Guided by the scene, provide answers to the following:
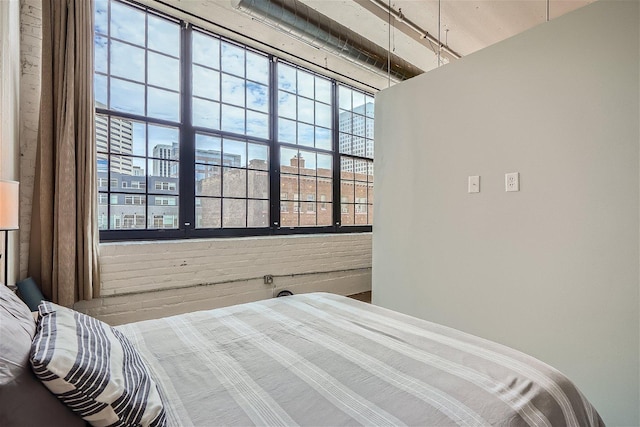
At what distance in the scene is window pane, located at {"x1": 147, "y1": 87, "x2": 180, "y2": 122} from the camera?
3027 mm

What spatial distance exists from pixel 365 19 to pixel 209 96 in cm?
174

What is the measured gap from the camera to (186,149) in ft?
10.4

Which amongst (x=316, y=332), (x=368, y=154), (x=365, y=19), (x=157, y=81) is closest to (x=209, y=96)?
(x=157, y=81)

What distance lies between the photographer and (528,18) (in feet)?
10.2

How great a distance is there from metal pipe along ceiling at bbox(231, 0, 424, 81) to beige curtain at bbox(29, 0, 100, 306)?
1.24m

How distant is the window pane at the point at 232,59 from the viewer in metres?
3.46

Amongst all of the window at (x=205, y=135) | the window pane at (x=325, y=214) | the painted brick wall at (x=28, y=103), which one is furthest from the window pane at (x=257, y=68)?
the painted brick wall at (x=28, y=103)

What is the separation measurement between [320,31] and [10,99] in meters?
2.28

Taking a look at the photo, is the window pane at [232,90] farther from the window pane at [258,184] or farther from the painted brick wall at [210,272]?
the painted brick wall at [210,272]

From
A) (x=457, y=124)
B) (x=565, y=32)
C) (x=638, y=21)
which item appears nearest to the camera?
(x=638, y=21)

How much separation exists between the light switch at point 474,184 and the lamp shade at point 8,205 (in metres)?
2.55

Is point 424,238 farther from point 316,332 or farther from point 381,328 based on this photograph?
point 316,332

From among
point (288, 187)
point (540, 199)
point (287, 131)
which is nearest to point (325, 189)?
point (288, 187)

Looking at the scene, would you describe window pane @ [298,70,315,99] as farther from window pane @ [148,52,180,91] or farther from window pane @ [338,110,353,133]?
window pane @ [148,52,180,91]
